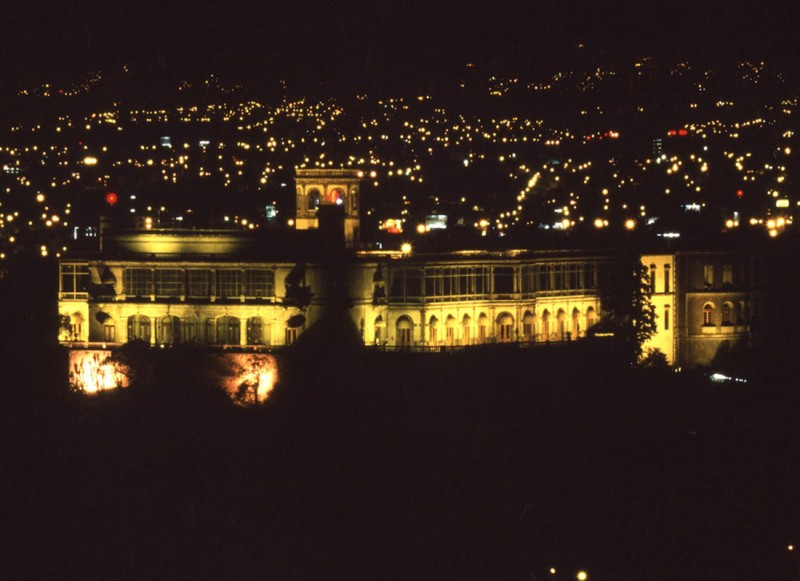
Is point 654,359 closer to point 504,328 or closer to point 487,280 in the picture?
→ point 504,328

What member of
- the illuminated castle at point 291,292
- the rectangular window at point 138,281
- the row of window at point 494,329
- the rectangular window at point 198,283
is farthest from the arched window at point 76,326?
the row of window at point 494,329

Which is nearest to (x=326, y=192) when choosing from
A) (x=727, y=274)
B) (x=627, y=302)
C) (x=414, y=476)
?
(x=627, y=302)

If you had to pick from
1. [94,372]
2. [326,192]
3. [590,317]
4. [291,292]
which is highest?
[326,192]

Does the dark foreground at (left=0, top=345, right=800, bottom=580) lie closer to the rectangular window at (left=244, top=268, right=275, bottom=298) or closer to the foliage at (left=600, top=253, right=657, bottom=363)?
the foliage at (left=600, top=253, right=657, bottom=363)

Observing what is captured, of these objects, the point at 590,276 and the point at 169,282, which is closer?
the point at 169,282

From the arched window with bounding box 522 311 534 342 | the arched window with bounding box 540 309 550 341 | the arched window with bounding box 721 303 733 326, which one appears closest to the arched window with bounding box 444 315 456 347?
the arched window with bounding box 522 311 534 342

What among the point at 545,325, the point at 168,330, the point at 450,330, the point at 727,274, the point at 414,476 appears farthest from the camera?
the point at 727,274
